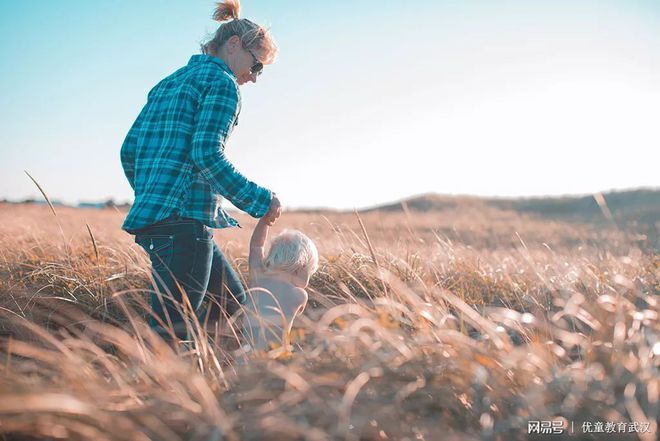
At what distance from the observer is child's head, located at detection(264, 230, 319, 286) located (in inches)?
118

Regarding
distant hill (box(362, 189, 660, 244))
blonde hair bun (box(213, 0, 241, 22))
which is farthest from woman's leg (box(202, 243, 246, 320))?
distant hill (box(362, 189, 660, 244))

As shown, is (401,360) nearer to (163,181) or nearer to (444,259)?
(163,181)

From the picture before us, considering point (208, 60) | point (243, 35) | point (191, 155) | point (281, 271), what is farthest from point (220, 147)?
point (281, 271)

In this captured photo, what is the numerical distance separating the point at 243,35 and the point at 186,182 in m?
0.90

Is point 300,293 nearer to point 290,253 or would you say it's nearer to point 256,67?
point 290,253

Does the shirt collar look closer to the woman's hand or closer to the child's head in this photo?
the woman's hand

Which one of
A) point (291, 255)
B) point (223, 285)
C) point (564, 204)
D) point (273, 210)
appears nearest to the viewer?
point (273, 210)

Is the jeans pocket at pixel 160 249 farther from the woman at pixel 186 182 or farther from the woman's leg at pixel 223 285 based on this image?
the woman's leg at pixel 223 285

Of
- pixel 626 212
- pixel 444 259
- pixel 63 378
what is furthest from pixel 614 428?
pixel 626 212

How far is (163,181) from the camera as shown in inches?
100

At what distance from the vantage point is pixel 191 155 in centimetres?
254

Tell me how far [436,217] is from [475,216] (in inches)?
65.9

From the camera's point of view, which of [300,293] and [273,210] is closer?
[273,210]

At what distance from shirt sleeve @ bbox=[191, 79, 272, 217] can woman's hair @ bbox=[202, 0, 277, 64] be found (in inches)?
13.7
